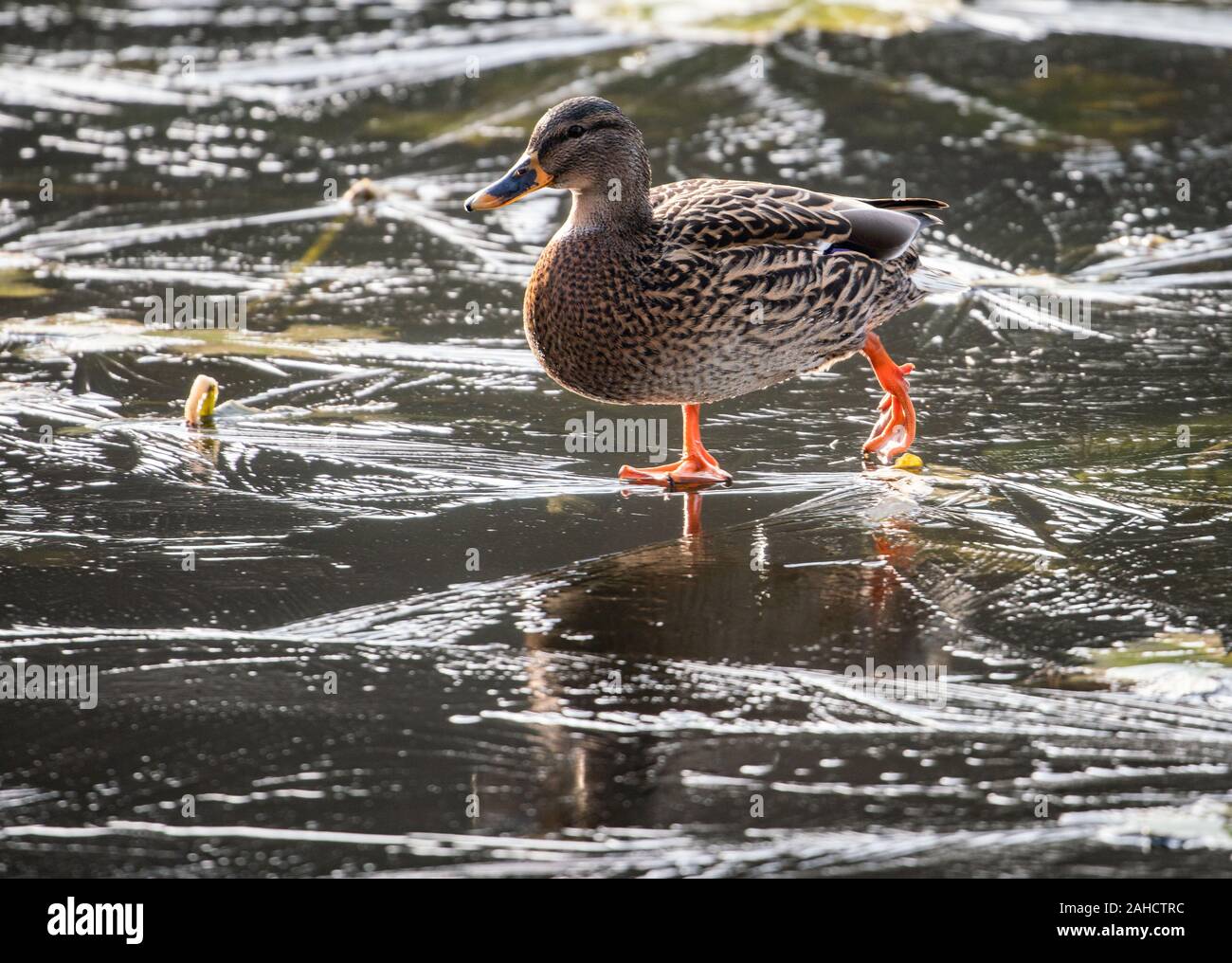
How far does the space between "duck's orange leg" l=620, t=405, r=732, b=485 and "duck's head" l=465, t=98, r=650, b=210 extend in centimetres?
81

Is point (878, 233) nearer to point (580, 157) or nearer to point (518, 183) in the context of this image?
point (580, 157)

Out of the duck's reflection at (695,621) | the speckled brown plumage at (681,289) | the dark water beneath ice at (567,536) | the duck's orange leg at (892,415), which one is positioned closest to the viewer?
the dark water beneath ice at (567,536)

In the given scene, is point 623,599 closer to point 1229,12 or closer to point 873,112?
point 873,112

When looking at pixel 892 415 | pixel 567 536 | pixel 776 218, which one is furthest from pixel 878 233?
pixel 567 536

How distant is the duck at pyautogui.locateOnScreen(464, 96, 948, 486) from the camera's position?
4.76 metres

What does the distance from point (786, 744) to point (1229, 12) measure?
925cm

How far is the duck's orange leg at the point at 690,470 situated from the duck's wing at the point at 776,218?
0.61 meters

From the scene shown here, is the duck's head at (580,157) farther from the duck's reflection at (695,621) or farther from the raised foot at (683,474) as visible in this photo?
the duck's reflection at (695,621)

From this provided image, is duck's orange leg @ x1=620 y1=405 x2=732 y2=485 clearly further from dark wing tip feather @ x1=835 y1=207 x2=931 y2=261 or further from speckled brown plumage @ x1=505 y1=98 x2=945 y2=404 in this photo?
dark wing tip feather @ x1=835 y1=207 x2=931 y2=261

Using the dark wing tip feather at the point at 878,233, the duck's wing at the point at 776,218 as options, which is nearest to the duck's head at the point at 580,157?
the duck's wing at the point at 776,218

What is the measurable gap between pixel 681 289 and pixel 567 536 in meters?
0.89

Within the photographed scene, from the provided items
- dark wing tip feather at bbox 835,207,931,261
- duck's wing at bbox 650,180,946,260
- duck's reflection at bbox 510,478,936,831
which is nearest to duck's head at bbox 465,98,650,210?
duck's wing at bbox 650,180,946,260

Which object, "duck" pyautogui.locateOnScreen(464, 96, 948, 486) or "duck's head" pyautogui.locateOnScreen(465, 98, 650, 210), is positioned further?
"duck's head" pyautogui.locateOnScreen(465, 98, 650, 210)

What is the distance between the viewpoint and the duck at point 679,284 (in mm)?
4758
